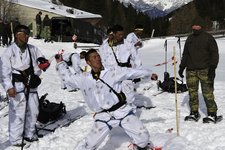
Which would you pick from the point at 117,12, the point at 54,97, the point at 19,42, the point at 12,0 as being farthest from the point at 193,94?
the point at 117,12

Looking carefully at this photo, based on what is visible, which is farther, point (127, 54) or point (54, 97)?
point (54, 97)

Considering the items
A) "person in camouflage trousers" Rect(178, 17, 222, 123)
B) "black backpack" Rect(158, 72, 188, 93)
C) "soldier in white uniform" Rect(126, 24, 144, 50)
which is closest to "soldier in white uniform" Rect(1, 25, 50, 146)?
"person in camouflage trousers" Rect(178, 17, 222, 123)

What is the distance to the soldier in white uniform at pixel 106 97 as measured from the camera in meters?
7.00

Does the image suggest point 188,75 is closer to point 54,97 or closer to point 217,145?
point 217,145

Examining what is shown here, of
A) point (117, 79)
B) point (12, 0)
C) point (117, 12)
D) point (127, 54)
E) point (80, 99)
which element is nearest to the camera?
point (117, 79)

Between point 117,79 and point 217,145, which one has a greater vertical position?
point 117,79

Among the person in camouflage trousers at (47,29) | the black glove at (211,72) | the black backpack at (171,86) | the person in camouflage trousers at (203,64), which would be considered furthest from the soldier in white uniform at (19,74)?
the person in camouflage trousers at (47,29)

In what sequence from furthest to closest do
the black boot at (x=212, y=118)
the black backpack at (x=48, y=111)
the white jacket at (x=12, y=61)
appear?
the black backpack at (x=48, y=111) → the black boot at (x=212, y=118) → the white jacket at (x=12, y=61)

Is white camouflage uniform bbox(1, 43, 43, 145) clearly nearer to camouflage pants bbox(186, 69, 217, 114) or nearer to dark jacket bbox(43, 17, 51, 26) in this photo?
camouflage pants bbox(186, 69, 217, 114)

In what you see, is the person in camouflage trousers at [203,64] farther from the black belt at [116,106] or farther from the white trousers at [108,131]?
the black belt at [116,106]

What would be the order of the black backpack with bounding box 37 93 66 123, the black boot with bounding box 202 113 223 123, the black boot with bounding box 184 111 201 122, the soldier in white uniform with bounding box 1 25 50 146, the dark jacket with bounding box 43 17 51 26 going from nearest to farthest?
the soldier in white uniform with bounding box 1 25 50 146
the black boot with bounding box 202 113 223 123
the black boot with bounding box 184 111 201 122
the black backpack with bounding box 37 93 66 123
the dark jacket with bounding box 43 17 51 26

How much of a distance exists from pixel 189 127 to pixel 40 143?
9.31 feet

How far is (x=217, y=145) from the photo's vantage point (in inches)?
312

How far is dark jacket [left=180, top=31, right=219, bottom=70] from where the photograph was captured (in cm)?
895
